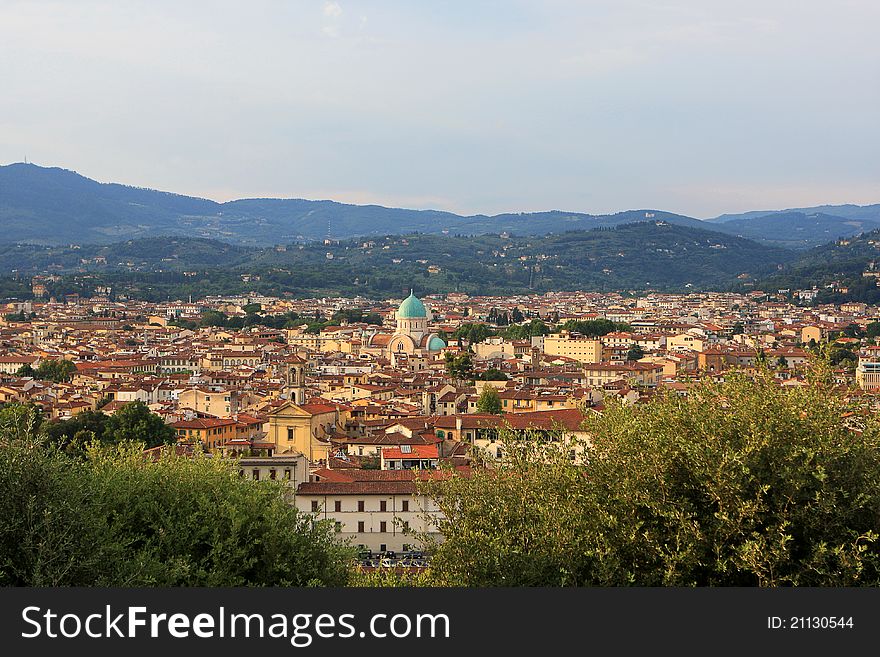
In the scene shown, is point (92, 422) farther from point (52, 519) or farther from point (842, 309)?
point (842, 309)

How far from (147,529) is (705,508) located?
633cm

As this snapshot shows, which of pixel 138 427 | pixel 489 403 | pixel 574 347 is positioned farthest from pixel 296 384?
pixel 574 347

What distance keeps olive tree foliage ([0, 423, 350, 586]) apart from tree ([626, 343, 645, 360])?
60684 millimetres

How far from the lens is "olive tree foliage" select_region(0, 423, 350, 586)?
9.93m

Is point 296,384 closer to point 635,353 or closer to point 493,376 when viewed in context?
point 493,376

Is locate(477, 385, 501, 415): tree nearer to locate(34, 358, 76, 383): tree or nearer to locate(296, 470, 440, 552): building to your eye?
locate(296, 470, 440, 552): building

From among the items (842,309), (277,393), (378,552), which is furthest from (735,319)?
(378,552)

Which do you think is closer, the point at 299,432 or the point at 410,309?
the point at 299,432

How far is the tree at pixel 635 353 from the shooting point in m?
73.8

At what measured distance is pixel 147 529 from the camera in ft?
41.6

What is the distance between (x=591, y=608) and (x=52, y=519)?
5.39m

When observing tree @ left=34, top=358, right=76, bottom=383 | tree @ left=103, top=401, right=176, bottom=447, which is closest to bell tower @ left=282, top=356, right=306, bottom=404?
tree @ left=103, top=401, right=176, bottom=447

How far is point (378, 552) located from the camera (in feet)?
73.0

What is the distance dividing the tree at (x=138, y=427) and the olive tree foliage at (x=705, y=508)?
2415 centimetres
